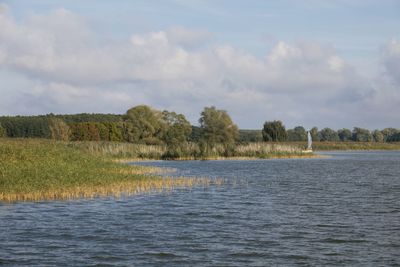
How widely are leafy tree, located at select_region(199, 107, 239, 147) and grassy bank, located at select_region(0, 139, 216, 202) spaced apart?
7673 centimetres

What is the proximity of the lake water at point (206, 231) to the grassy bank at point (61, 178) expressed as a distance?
1.70 m

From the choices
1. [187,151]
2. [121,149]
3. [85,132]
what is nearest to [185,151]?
[187,151]

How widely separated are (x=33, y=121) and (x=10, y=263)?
15371cm

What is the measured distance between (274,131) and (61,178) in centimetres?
13348

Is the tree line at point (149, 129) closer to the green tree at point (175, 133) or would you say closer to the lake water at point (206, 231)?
the green tree at point (175, 133)

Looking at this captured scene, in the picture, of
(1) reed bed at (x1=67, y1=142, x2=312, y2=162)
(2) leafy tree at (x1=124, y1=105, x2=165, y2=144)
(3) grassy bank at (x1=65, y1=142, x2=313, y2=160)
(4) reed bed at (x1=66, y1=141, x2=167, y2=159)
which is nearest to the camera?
(4) reed bed at (x1=66, y1=141, x2=167, y2=159)

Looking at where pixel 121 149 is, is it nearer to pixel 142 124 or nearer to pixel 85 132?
pixel 142 124

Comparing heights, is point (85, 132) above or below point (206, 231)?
above

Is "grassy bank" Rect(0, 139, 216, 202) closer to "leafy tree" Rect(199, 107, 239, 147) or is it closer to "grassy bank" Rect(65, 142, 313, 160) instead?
"grassy bank" Rect(65, 142, 313, 160)

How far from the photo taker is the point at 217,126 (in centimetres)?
13062

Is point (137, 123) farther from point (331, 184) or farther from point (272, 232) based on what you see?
point (272, 232)

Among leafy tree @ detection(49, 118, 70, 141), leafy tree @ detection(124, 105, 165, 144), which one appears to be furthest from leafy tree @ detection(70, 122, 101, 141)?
leafy tree @ detection(49, 118, 70, 141)

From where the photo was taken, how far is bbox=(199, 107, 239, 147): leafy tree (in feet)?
425

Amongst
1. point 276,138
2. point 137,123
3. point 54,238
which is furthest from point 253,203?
point 276,138
